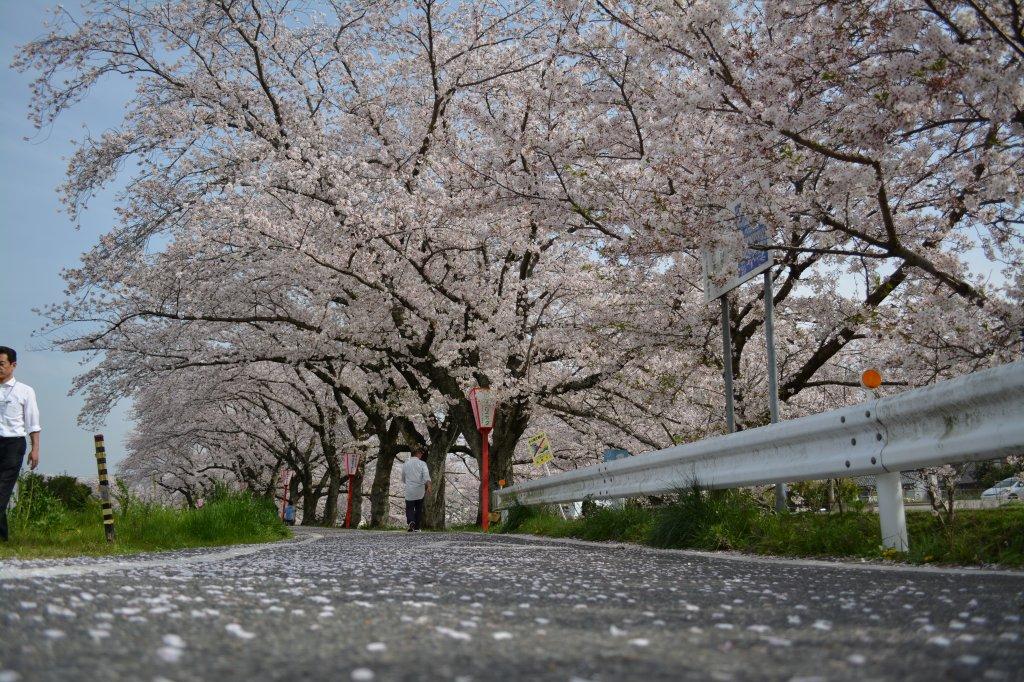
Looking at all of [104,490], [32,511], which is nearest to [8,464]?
[104,490]

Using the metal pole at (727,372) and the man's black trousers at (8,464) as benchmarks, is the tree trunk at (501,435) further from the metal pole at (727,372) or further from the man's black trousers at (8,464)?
the man's black trousers at (8,464)

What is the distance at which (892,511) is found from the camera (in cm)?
571

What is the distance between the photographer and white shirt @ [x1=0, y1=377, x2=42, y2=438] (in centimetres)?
871

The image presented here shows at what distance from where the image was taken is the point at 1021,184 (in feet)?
28.0

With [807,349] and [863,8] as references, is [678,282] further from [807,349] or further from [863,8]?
[863,8]

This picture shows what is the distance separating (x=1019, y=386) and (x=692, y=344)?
34.3ft

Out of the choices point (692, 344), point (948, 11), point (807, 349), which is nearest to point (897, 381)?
point (807, 349)

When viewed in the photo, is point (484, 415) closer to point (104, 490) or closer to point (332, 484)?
point (104, 490)

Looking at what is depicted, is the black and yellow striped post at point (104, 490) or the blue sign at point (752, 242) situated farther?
the black and yellow striped post at point (104, 490)

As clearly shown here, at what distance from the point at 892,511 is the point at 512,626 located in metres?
3.81

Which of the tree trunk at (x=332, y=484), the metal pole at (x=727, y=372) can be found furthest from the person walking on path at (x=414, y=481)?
the tree trunk at (x=332, y=484)

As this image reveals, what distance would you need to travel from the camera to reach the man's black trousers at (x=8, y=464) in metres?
8.61

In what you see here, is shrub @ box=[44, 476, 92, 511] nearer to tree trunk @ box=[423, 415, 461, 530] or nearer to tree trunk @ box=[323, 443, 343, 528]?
tree trunk @ box=[423, 415, 461, 530]

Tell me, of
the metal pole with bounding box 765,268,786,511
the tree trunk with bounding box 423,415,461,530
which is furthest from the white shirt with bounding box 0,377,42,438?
the tree trunk with bounding box 423,415,461,530
